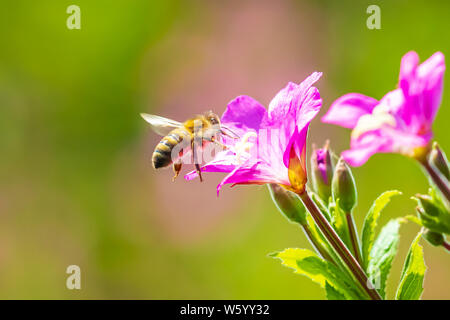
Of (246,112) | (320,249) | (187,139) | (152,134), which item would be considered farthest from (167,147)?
(152,134)

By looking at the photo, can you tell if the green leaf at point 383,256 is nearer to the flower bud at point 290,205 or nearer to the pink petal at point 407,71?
the flower bud at point 290,205

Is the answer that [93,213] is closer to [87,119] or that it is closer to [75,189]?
[75,189]

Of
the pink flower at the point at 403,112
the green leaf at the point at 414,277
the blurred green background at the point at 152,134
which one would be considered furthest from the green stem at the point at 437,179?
the blurred green background at the point at 152,134

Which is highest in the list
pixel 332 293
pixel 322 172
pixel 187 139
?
pixel 187 139

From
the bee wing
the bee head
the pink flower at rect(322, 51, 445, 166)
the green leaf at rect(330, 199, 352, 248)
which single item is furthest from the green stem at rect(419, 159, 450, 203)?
the bee wing

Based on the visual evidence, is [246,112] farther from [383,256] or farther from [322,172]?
[383,256]
